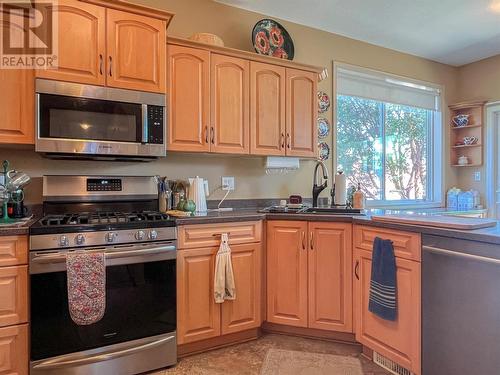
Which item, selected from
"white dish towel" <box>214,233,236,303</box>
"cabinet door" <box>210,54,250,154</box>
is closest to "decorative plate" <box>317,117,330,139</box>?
"cabinet door" <box>210,54,250,154</box>

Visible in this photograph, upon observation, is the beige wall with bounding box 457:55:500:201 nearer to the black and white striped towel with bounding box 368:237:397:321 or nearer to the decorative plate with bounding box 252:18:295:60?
the decorative plate with bounding box 252:18:295:60

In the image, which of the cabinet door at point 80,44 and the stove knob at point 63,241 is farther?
the cabinet door at point 80,44

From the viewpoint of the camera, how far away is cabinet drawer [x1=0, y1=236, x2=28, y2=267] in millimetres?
1662

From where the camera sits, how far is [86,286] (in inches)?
69.0

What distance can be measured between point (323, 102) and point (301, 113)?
60 cm

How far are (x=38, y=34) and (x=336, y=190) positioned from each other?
2.45 meters

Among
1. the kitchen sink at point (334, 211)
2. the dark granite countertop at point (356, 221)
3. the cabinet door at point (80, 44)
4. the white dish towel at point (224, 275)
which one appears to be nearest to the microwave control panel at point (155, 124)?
the cabinet door at point (80, 44)

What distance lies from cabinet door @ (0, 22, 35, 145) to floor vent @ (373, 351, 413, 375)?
249cm

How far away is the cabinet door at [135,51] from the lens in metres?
2.12

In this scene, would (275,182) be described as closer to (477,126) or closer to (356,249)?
(356,249)

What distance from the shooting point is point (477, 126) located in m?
4.12

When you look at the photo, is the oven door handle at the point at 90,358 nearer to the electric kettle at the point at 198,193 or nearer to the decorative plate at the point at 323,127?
the electric kettle at the point at 198,193

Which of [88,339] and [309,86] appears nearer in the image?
[88,339]

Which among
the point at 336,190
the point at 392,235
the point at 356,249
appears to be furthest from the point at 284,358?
Answer: the point at 336,190
